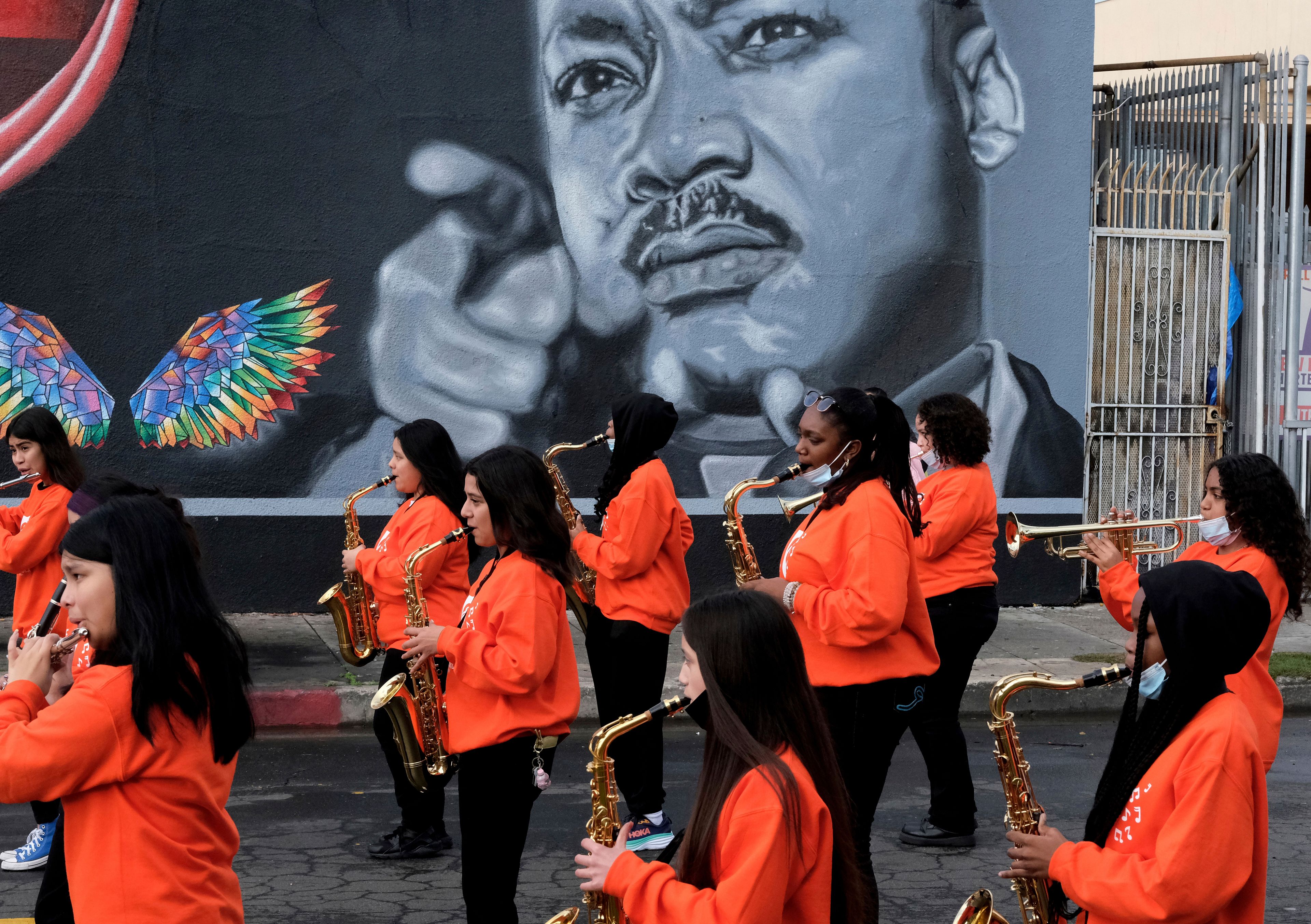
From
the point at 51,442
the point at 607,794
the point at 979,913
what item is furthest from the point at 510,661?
the point at 51,442

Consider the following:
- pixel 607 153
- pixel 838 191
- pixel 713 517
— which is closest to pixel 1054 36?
pixel 838 191

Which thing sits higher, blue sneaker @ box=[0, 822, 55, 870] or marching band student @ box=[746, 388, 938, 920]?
marching band student @ box=[746, 388, 938, 920]

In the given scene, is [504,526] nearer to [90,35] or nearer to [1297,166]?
[90,35]

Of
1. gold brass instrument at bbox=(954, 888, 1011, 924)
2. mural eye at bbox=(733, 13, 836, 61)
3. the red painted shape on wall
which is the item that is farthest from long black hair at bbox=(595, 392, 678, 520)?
the red painted shape on wall

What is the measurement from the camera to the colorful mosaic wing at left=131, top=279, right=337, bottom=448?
10.2 m

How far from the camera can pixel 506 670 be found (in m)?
4.08

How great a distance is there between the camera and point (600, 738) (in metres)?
3.22

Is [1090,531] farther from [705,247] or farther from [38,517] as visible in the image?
[705,247]

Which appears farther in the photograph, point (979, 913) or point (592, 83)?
point (592, 83)

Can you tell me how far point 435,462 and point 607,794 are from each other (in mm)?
2702

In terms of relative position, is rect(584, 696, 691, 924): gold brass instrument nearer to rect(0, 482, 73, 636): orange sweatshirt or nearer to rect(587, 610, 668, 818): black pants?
rect(587, 610, 668, 818): black pants

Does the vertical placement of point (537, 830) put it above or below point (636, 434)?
below

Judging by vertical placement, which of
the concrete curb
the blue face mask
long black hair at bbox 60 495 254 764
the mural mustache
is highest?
the mural mustache

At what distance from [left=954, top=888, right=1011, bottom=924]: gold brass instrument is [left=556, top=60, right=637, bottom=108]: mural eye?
28.4ft
